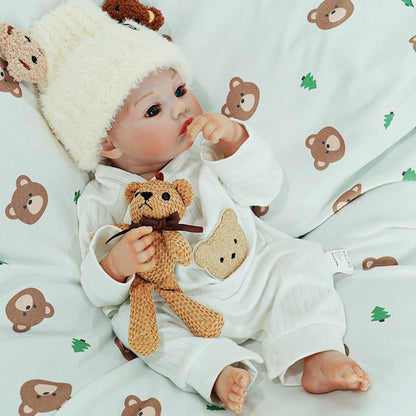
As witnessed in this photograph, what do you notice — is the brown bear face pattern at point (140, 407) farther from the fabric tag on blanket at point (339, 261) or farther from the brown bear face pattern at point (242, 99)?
the brown bear face pattern at point (242, 99)

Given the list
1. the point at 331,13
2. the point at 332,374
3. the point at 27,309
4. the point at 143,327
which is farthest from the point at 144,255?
the point at 331,13

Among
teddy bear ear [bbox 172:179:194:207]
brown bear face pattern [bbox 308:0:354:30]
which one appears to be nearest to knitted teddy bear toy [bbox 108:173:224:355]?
teddy bear ear [bbox 172:179:194:207]

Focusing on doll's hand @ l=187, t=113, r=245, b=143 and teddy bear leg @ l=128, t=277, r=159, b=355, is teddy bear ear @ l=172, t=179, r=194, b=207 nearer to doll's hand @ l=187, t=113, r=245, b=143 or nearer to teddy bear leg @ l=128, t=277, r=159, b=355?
doll's hand @ l=187, t=113, r=245, b=143

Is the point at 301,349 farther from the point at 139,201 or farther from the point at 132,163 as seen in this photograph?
the point at 132,163

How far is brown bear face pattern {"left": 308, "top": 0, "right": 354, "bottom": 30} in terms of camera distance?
1.26 metres

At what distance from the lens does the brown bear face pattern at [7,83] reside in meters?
1.09

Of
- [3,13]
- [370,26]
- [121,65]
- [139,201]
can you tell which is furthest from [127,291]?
[370,26]

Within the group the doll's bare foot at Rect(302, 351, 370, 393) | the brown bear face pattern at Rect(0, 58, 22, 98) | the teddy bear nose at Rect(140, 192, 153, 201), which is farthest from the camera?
the brown bear face pattern at Rect(0, 58, 22, 98)

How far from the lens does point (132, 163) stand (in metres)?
1.22

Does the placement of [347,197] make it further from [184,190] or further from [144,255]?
[144,255]

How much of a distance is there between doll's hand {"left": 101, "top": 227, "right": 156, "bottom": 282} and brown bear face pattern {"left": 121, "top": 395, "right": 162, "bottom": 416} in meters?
0.23

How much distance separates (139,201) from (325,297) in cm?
42

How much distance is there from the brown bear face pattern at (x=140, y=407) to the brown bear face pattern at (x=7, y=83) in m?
0.68

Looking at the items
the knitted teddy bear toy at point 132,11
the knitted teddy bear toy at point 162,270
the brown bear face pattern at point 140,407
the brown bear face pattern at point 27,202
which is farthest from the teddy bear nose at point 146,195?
the knitted teddy bear toy at point 132,11
